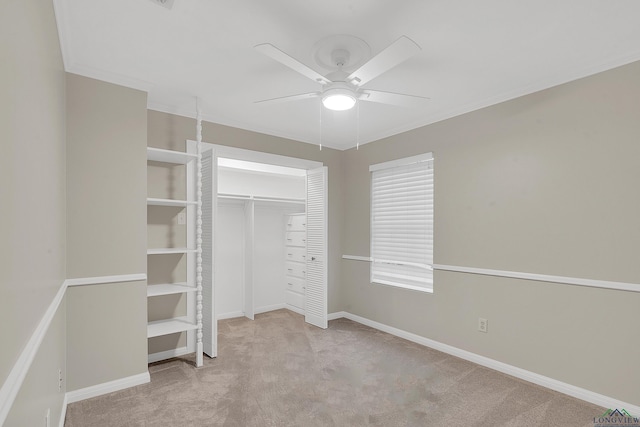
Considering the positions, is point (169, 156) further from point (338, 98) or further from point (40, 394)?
point (40, 394)

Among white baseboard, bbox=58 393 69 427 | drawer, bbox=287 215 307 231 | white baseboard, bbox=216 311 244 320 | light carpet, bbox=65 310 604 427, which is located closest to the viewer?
white baseboard, bbox=58 393 69 427

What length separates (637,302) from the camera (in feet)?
7.32

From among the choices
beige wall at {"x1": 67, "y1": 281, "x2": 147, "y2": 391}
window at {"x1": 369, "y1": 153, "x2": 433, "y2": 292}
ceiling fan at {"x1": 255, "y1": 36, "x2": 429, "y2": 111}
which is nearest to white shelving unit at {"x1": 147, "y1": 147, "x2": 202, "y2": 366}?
beige wall at {"x1": 67, "y1": 281, "x2": 147, "y2": 391}

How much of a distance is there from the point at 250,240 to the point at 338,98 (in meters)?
2.83

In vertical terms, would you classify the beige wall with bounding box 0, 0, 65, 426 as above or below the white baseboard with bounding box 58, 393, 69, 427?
above

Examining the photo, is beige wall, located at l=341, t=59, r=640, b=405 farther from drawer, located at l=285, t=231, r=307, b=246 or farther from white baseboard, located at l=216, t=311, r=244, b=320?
white baseboard, located at l=216, t=311, r=244, b=320

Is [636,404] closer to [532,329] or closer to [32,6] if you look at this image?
[532,329]

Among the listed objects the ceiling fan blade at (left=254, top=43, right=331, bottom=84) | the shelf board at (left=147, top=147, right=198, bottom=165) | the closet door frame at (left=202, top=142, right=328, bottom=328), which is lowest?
the shelf board at (left=147, top=147, right=198, bottom=165)

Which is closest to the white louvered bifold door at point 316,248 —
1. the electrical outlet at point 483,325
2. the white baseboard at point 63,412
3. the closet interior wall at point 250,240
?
the closet interior wall at point 250,240

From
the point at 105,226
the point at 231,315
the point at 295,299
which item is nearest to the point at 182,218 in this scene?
the point at 105,226

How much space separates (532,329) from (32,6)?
3662mm

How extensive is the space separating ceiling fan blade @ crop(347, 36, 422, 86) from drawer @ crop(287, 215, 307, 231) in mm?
2780

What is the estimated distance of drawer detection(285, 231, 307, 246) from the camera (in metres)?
4.73

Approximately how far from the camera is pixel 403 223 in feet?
12.8
